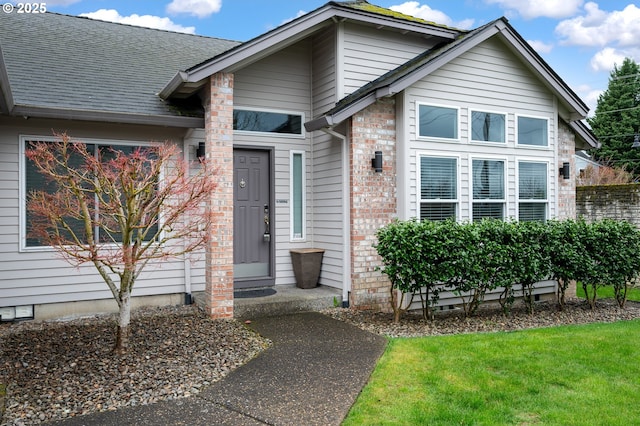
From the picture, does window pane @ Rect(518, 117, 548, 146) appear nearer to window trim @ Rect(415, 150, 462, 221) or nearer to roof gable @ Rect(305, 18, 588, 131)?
roof gable @ Rect(305, 18, 588, 131)

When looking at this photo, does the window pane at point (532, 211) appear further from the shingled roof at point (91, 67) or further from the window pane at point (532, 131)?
the shingled roof at point (91, 67)

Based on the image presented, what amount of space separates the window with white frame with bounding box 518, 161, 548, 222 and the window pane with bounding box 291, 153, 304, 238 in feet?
12.4

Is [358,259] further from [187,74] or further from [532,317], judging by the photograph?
[187,74]

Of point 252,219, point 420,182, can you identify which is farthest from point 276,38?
point 420,182

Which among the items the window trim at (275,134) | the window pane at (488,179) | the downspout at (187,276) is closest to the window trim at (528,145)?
the window pane at (488,179)

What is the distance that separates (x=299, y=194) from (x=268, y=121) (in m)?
1.28

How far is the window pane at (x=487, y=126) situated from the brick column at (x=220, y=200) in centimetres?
409

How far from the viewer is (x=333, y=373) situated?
4750mm

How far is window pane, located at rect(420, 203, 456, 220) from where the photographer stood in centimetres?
785

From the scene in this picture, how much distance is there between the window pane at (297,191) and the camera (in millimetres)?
8391

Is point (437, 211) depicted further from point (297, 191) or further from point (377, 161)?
point (297, 191)

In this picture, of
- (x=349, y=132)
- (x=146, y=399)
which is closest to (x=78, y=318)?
(x=146, y=399)

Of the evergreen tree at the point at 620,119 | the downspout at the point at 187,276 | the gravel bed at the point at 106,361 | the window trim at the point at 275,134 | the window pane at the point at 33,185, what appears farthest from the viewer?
the evergreen tree at the point at 620,119

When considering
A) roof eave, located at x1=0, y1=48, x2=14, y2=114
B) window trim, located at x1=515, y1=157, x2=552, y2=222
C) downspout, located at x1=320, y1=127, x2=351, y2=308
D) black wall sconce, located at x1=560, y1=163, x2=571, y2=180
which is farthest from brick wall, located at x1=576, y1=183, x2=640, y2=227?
roof eave, located at x1=0, y1=48, x2=14, y2=114
